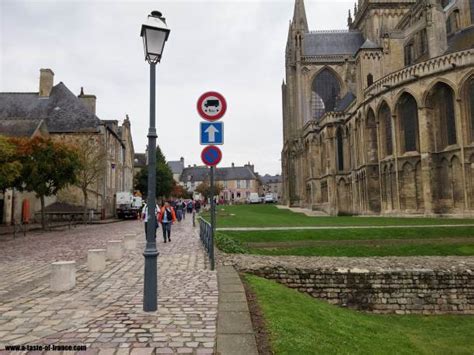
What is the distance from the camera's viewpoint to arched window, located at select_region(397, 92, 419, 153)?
2784 centimetres

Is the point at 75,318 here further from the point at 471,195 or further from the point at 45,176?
the point at 471,195

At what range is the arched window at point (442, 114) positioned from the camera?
1009 inches

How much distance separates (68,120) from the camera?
1371 inches

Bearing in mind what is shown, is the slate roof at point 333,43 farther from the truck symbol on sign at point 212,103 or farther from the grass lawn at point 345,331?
the grass lawn at point 345,331

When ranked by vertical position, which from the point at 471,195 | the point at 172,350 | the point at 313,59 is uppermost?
the point at 313,59

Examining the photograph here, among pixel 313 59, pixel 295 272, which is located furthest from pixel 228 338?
pixel 313 59

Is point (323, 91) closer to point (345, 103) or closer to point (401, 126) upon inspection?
point (345, 103)

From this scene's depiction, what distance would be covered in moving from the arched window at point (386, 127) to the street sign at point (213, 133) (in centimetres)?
2585

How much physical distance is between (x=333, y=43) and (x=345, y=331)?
185ft

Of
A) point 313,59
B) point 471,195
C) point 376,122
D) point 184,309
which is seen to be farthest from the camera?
point 313,59

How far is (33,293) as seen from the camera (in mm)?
6273

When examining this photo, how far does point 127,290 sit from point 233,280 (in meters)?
1.89

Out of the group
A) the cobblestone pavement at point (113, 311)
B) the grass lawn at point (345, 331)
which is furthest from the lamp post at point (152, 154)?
the grass lawn at point (345, 331)

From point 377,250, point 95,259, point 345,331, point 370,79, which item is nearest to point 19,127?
point 95,259
